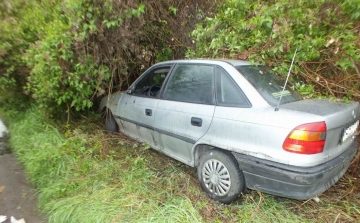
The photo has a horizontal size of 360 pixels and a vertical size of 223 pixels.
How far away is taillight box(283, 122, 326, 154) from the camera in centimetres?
206

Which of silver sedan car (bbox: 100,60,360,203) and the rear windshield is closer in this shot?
silver sedan car (bbox: 100,60,360,203)

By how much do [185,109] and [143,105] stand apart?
885 mm

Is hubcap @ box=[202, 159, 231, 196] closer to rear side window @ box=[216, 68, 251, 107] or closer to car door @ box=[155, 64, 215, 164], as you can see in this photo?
car door @ box=[155, 64, 215, 164]

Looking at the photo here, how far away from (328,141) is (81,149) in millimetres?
3174

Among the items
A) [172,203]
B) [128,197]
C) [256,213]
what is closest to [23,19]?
[128,197]

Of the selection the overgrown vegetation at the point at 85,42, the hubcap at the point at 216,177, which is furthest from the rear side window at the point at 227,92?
the overgrown vegetation at the point at 85,42

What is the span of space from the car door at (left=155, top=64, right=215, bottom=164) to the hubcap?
311 mm

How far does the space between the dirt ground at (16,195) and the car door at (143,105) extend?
5.20ft

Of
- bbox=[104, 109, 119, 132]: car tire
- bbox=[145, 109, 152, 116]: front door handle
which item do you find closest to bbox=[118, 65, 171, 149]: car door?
bbox=[145, 109, 152, 116]: front door handle

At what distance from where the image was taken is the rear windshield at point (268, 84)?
8.07 ft

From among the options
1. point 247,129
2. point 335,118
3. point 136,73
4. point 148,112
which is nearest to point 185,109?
point 148,112

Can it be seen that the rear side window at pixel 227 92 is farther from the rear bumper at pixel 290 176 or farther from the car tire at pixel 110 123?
the car tire at pixel 110 123

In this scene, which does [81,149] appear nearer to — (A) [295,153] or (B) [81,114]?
(B) [81,114]

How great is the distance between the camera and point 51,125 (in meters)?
4.54
